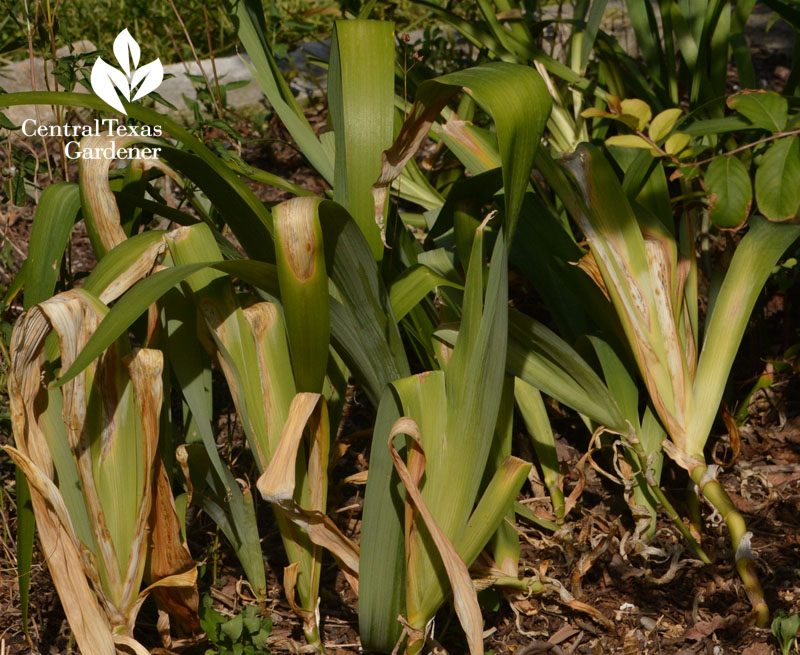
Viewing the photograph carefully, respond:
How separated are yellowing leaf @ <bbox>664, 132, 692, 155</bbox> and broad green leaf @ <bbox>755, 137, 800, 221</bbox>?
15cm

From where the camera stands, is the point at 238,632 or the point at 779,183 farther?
the point at 238,632

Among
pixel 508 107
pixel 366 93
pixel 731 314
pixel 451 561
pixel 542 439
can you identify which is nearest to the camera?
pixel 508 107

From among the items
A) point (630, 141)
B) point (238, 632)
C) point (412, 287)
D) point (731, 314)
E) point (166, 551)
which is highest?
point (630, 141)

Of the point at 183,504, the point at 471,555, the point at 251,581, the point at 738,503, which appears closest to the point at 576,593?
the point at 471,555

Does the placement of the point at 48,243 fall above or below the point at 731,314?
above

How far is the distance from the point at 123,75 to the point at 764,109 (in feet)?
3.60

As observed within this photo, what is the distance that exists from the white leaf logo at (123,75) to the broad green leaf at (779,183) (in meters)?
0.89

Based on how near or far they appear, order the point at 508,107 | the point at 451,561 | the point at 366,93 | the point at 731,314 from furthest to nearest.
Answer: the point at 731,314
the point at 366,93
the point at 451,561
the point at 508,107

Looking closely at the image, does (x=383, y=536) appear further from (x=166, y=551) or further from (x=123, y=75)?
(x=123, y=75)

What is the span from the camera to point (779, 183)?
3.37ft

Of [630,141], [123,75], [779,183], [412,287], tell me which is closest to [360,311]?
[412,287]

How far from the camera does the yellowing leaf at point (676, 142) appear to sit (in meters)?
1.17

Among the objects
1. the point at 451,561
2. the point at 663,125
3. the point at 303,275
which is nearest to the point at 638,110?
the point at 663,125

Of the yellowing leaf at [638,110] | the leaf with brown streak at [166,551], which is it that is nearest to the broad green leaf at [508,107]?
the yellowing leaf at [638,110]
